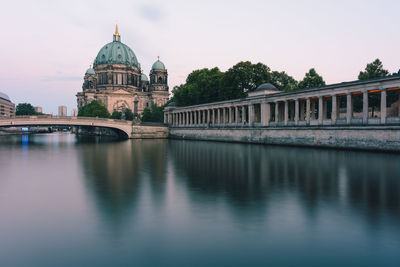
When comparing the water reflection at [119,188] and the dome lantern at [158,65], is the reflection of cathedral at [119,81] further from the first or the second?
the water reflection at [119,188]

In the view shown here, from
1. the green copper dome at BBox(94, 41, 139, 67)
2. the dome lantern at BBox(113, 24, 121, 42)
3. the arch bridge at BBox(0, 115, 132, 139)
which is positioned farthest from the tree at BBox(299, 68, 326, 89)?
the dome lantern at BBox(113, 24, 121, 42)

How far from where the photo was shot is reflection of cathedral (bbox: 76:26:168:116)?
5733 inches

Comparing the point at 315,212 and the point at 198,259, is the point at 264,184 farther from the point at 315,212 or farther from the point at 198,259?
the point at 198,259

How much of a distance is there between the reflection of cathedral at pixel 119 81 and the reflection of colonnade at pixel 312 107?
7261 centimetres

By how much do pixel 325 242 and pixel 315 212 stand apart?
2.56m

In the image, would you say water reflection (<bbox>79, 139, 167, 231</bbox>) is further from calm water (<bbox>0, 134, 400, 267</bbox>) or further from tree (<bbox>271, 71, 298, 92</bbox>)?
tree (<bbox>271, 71, 298, 92</bbox>)

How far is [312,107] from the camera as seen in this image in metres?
46.5

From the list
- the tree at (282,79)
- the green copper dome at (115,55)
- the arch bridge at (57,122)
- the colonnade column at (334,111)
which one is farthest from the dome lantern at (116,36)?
the colonnade column at (334,111)

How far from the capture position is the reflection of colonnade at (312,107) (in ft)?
110

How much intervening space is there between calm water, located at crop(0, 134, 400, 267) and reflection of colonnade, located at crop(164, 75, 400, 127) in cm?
2166

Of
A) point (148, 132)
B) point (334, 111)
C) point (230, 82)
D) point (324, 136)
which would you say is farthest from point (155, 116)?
point (334, 111)

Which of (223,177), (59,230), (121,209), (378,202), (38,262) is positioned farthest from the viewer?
(223,177)

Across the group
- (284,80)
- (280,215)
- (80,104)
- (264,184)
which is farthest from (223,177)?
(80,104)

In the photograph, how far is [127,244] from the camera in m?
7.22
